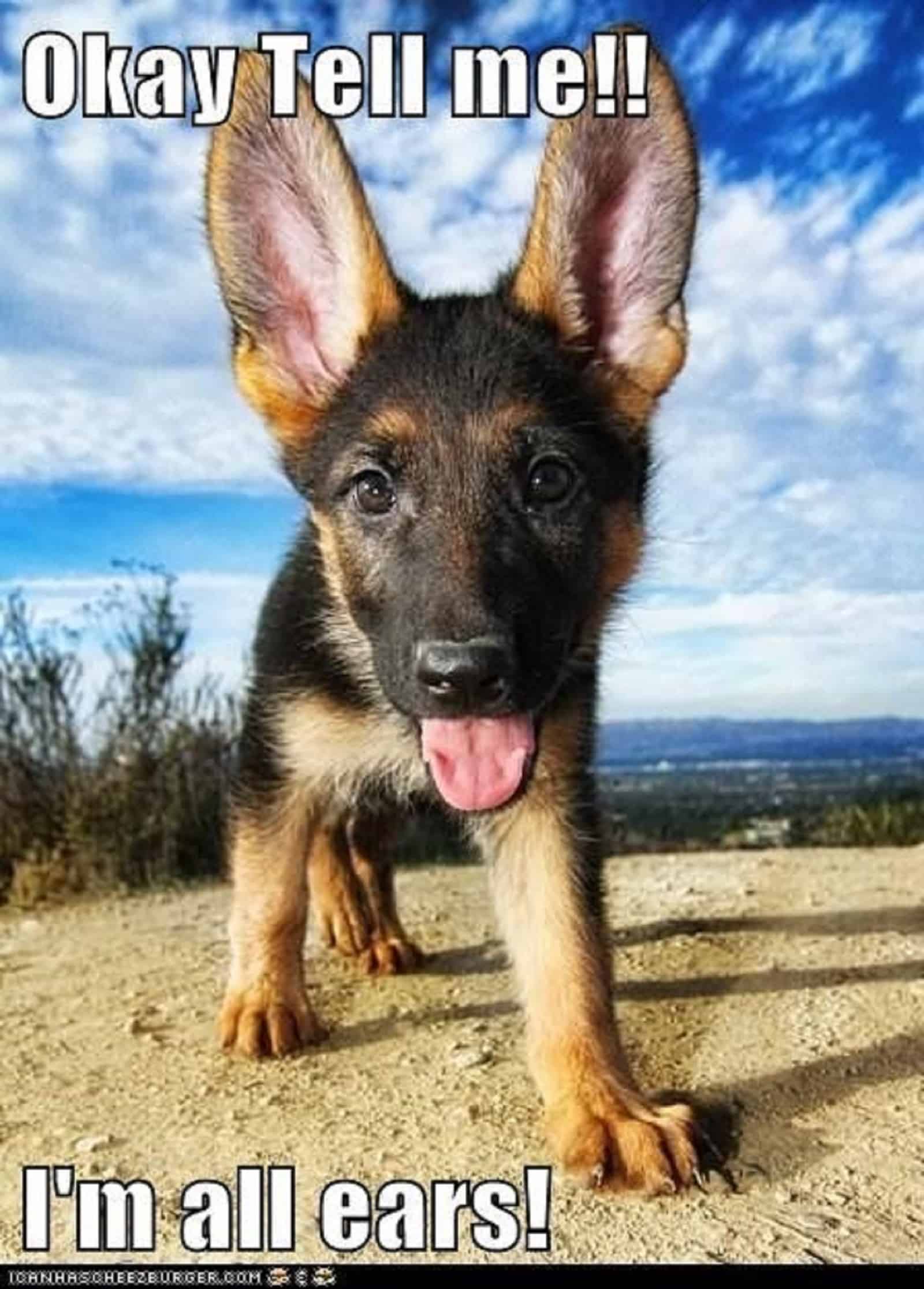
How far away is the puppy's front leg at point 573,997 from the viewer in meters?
3.38

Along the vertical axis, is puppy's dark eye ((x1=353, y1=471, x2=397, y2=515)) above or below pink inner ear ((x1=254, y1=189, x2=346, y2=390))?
below

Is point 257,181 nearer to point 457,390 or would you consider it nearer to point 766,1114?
point 457,390

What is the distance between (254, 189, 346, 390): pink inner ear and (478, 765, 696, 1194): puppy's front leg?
3.67ft

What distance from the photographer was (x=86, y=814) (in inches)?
318

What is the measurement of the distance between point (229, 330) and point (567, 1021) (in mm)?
1816

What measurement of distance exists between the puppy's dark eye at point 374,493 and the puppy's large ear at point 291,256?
35 cm

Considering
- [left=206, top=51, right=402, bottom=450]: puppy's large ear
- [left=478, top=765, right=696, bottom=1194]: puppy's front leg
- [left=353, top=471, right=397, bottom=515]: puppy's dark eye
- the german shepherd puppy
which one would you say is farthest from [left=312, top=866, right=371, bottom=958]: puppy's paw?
[left=353, top=471, right=397, bottom=515]: puppy's dark eye

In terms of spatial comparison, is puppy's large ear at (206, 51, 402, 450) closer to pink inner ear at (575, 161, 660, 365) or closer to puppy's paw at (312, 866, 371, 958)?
pink inner ear at (575, 161, 660, 365)

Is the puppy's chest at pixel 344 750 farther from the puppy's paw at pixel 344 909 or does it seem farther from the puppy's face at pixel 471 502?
the puppy's paw at pixel 344 909

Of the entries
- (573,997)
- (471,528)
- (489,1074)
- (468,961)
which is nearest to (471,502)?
(471,528)

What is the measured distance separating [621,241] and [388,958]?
2.31 meters

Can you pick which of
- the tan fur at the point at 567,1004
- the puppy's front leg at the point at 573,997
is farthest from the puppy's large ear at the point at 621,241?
the puppy's front leg at the point at 573,997

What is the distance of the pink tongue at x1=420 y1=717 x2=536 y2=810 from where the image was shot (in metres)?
3.46
